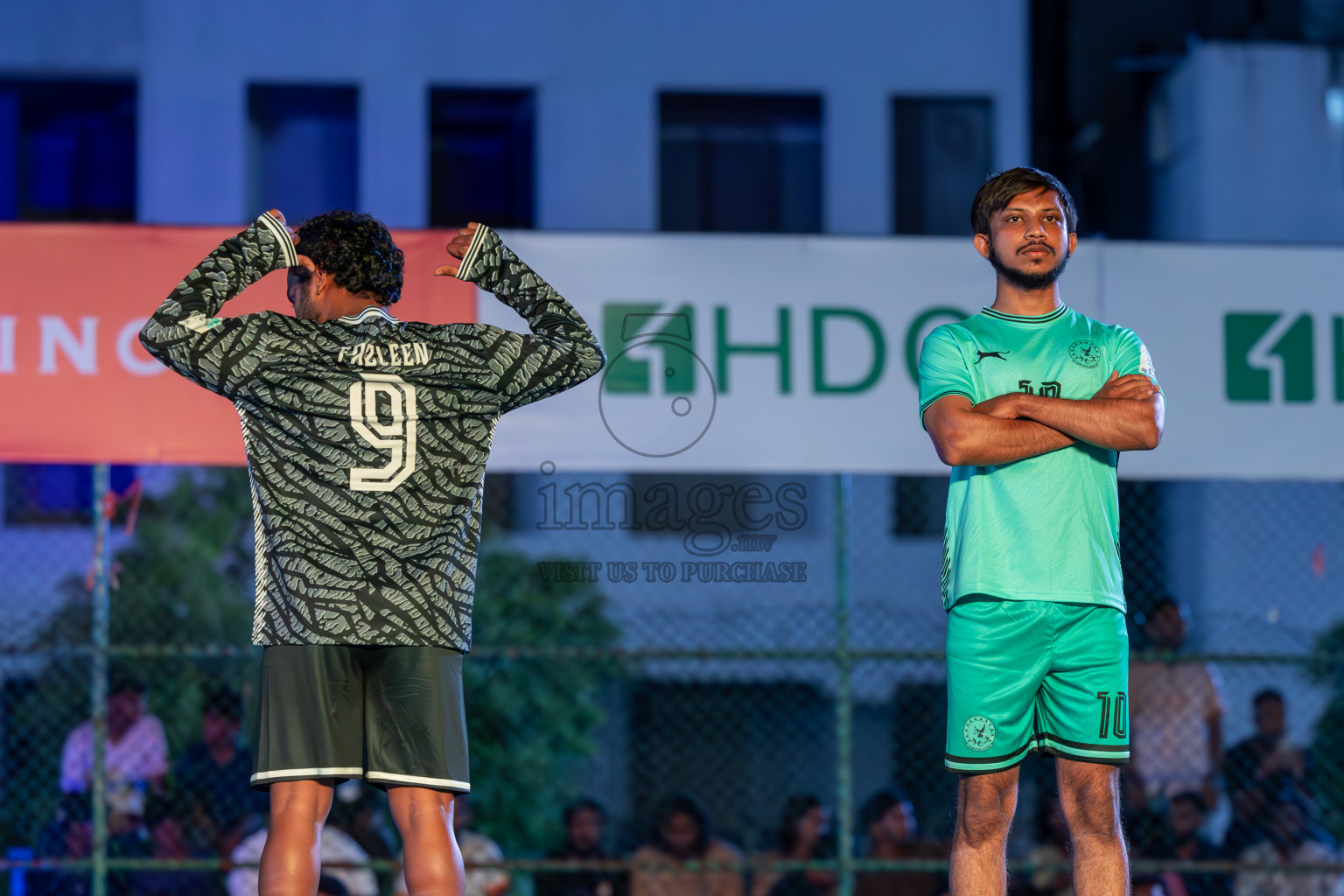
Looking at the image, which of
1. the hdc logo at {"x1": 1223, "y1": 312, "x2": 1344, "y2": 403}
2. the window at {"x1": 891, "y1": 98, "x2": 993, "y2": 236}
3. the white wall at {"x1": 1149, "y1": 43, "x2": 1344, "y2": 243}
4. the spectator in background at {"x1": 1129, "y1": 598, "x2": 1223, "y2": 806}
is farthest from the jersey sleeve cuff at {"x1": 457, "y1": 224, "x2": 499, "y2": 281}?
the window at {"x1": 891, "y1": 98, "x2": 993, "y2": 236}

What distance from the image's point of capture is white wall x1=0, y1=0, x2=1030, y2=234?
12.4 meters

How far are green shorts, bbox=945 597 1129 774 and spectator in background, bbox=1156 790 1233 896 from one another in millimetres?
3607

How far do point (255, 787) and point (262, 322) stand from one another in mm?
983

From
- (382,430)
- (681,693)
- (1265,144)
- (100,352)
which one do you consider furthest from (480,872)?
(1265,144)

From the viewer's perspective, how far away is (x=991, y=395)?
132 inches

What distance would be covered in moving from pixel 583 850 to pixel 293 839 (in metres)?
3.79

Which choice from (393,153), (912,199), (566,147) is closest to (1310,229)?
(912,199)

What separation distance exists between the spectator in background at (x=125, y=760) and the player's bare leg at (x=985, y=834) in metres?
4.78

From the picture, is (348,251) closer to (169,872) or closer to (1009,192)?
(1009,192)

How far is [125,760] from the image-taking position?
7.14 metres

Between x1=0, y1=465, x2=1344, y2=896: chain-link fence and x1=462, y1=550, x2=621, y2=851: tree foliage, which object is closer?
x1=0, y1=465, x2=1344, y2=896: chain-link fence

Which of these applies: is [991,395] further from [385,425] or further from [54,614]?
[54,614]

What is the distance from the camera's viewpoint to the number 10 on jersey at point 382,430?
10.5 feet

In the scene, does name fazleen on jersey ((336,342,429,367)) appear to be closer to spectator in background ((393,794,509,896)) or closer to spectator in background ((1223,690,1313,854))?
spectator in background ((393,794,509,896))
